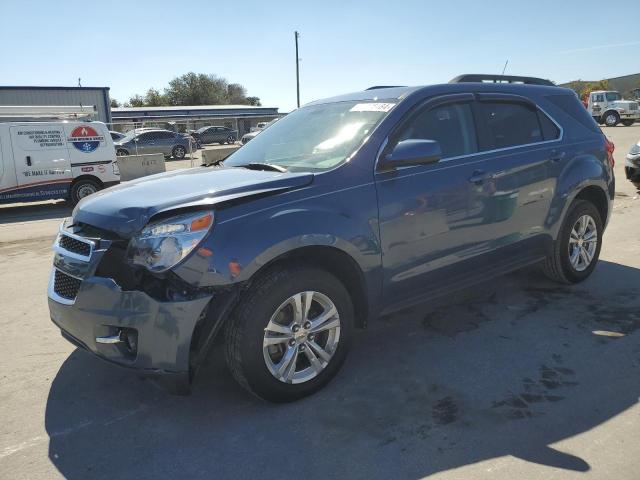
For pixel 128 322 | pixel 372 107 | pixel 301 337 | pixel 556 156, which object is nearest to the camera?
pixel 128 322

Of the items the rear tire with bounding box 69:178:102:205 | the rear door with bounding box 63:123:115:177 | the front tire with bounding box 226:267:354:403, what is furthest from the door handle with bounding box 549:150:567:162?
the rear door with bounding box 63:123:115:177

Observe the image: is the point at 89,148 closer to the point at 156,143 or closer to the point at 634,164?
the point at 634,164

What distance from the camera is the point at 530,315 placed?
174 inches

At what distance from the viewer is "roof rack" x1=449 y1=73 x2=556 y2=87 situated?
453 centimetres

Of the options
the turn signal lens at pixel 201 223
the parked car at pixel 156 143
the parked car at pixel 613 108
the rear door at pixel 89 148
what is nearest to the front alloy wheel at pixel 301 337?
the turn signal lens at pixel 201 223

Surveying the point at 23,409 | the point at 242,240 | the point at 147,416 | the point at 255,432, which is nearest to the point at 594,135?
the point at 242,240

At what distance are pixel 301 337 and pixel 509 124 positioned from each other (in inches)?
102

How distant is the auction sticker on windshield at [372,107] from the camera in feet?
12.1

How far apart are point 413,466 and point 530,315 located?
7.64ft

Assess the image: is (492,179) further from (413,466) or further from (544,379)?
(413,466)

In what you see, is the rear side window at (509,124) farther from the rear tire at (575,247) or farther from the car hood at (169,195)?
the car hood at (169,195)

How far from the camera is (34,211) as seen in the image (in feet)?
41.9

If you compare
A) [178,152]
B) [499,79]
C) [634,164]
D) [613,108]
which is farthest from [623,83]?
[499,79]

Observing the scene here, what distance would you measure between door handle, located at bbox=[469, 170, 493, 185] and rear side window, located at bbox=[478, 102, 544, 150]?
284mm
